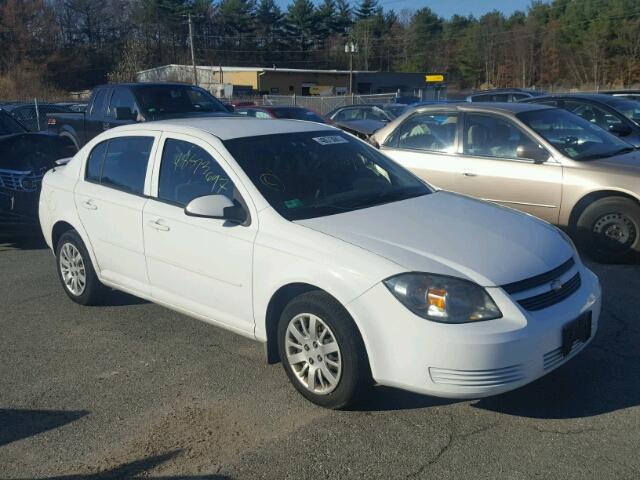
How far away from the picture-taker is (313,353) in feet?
12.3

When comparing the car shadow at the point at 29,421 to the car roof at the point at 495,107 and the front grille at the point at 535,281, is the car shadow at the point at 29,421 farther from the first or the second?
the car roof at the point at 495,107

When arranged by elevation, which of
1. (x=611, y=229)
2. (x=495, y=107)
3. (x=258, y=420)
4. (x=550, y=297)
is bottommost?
(x=258, y=420)

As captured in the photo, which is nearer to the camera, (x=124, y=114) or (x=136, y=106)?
(x=124, y=114)

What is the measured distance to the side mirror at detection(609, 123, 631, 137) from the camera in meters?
9.66

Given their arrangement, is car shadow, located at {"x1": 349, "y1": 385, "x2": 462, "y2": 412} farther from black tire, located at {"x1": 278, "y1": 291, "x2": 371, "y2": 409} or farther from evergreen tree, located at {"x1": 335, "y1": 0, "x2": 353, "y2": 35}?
evergreen tree, located at {"x1": 335, "y1": 0, "x2": 353, "y2": 35}

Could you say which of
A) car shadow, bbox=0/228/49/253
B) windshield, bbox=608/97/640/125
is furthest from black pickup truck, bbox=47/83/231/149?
windshield, bbox=608/97/640/125

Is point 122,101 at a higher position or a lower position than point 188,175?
higher

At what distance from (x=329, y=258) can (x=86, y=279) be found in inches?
111

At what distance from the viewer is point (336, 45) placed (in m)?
90.7

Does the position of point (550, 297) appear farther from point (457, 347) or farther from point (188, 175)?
point (188, 175)

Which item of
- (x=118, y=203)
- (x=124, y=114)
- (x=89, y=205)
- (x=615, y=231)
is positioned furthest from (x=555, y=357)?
(x=124, y=114)

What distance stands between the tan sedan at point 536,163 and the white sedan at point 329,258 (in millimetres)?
2396

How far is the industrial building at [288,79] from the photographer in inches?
2331

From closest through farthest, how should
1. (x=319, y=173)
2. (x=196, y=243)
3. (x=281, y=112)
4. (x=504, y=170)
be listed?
(x=196, y=243)
(x=319, y=173)
(x=504, y=170)
(x=281, y=112)
